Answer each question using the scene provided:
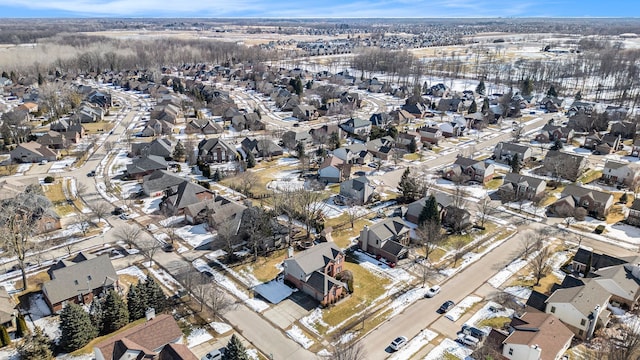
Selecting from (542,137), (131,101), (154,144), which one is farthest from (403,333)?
(131,101)

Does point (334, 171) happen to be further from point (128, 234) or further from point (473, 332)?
point (473, 332)

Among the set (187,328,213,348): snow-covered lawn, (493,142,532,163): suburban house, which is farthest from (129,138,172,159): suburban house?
(493,142,532,163): suburban house

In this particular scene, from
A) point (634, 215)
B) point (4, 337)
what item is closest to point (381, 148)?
point (634, 215)

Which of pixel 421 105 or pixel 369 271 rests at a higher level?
pixel 421 105

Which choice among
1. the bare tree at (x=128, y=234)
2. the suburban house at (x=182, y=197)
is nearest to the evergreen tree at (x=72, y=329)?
the bare tree at (x=128, y=234)

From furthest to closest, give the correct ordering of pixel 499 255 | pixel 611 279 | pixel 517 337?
pixel 499 255, pixel 611 279, pixel 517 337

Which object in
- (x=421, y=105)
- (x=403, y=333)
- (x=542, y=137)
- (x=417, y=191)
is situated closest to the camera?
(x=403, y=333)

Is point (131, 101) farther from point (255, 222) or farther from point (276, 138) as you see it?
point (255, 222)

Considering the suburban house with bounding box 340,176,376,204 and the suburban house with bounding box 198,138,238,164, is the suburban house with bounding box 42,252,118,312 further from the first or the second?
the suburban house with bounding box 198,138,238,164
